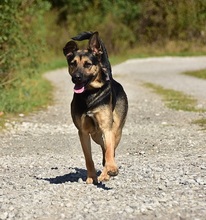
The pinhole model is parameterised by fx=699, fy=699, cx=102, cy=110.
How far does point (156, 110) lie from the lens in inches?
629

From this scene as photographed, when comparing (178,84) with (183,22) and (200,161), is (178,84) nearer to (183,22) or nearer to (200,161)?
(200,161)

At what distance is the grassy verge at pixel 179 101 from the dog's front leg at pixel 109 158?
5149 mm

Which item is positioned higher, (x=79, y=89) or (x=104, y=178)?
(x=79, y=89)

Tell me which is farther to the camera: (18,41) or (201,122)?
(18,41)

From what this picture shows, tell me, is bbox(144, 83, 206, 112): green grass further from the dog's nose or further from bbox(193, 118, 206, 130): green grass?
the dog's nose

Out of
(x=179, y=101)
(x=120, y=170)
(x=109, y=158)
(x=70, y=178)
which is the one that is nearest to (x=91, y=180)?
(x=109, y=158)

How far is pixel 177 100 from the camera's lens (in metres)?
18.2

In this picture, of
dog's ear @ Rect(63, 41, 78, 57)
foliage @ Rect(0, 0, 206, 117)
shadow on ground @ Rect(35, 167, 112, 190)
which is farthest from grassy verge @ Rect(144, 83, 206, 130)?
foliage @ Rect(0, 0, 206, 117)

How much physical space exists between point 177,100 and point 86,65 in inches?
438

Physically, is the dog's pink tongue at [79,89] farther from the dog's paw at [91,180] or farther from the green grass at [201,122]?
the green grass at [201,122]

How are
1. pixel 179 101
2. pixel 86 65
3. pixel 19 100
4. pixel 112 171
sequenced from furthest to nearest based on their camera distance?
pixel 179 101 < pixel 19 100 < pixel 86 65 < pixel 112 171

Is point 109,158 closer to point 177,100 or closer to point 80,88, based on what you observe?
point 80,88

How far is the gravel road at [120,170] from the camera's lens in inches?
241

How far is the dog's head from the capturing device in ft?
23.6
